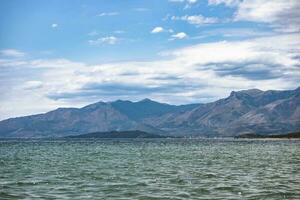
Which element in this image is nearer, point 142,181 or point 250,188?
point 250,188

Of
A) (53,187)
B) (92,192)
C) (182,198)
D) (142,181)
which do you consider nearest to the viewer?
(182,198)

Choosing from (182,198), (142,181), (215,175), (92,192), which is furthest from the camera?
(215,175)

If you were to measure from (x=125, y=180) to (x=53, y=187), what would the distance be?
30.9ft

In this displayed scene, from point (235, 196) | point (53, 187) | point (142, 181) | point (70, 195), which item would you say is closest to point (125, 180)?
point (142, 181)

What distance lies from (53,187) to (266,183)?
69.6 ft

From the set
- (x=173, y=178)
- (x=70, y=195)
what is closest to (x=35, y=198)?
(x=70, y=195)

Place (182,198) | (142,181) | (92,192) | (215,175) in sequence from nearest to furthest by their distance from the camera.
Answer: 1. (182,198)
2. (92,192)
3. (142,181)
4. (215,175)

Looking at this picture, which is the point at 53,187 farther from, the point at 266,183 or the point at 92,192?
the point at 266,183

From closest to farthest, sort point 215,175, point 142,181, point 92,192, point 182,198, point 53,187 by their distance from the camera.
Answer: point 182,198 < point 92,192 < point 53,187 < point 142,181 < point 215,175

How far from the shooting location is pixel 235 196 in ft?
133

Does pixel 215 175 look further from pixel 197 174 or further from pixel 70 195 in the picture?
pixel 70 195

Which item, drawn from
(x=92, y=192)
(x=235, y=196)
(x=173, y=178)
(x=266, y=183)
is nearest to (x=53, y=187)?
→ (x=92, y=192)

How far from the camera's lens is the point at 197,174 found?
60156 millimetres

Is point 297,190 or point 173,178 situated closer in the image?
point 297,190
